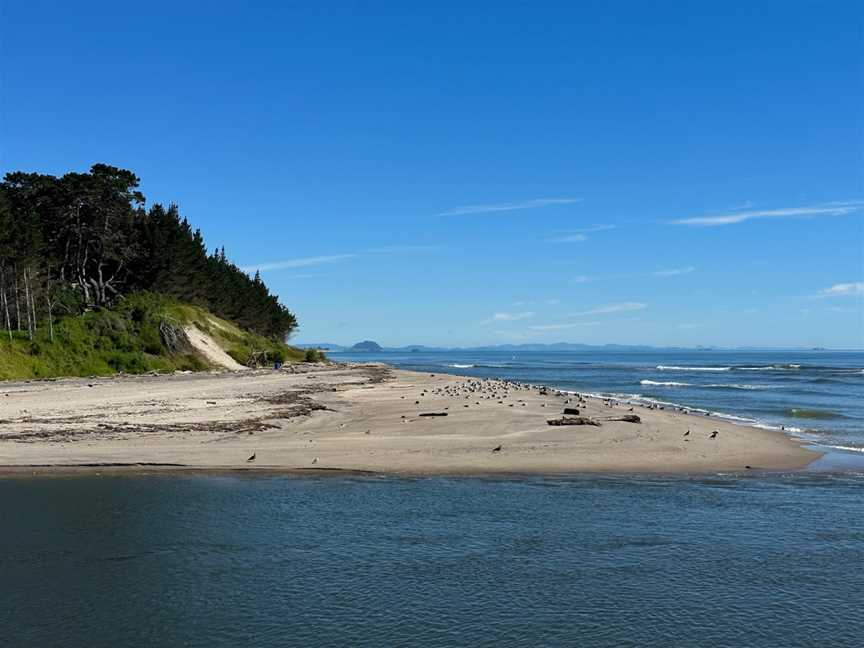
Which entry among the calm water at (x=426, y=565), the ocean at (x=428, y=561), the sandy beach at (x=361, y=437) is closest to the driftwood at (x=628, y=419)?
the sandy beach at (x=361, y=437)

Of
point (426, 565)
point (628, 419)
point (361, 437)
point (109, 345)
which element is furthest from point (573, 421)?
point (109, 345)

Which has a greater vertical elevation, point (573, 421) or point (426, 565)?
point (573, 421)

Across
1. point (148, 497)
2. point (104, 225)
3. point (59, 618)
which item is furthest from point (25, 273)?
point (59, 618)

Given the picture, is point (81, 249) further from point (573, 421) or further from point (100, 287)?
point (573, 421)

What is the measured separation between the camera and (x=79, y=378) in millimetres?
56531

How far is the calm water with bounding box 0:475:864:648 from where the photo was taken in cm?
1014

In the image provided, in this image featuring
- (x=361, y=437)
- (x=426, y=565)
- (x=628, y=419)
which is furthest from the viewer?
(x=628, y=419)

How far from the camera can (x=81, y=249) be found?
8025cm

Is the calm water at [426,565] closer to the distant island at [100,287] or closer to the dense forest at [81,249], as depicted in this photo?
the distant island at [100,287]

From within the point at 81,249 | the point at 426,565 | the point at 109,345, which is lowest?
the point at 426,565

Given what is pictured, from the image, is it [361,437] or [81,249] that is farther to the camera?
[81,249]

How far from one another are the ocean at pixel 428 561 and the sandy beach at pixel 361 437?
2080mm

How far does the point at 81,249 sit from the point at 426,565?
79.6 metres

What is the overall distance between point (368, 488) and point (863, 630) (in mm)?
12102
